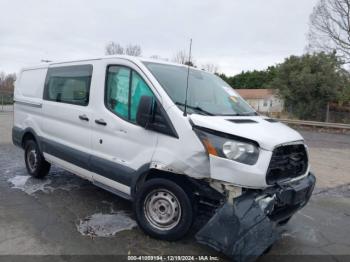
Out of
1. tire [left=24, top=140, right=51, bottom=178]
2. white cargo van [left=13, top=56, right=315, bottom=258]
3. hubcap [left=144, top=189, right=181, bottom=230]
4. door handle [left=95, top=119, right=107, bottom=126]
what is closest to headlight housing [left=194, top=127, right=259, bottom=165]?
white cargo van [left=13, top=56, right=315, bottom=258]

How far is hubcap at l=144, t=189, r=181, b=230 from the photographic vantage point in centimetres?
391

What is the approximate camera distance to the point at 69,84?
5445 mm

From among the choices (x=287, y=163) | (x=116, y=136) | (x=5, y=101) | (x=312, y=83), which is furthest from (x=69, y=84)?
(x=5, y=101)

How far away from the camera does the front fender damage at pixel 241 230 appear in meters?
3.28

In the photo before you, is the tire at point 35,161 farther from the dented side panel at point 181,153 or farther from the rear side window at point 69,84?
the dented side panel at point 181,153

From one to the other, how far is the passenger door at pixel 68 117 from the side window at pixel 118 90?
42 centimetres

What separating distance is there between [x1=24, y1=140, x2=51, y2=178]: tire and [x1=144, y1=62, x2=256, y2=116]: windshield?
305 centimetres

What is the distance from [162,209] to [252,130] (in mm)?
1364

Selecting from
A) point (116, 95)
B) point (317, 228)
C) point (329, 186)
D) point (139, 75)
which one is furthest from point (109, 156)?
point (329, 186)

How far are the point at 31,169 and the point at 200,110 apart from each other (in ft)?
13.2

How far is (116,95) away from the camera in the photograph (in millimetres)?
4547

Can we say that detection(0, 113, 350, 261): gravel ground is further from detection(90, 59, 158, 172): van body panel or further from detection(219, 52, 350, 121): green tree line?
detection(219, 52, 350, 121): green tree line

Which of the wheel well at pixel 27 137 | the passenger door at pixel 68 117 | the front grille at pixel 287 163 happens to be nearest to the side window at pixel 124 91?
the passenger door at pixel 68 117

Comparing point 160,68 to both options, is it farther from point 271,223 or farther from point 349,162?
point 349,162
